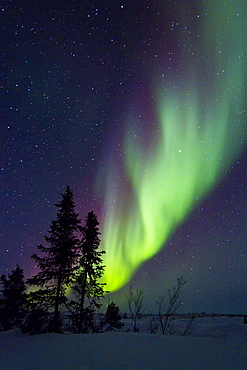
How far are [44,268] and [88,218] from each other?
543cm

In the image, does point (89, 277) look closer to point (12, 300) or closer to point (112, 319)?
point (112, 319)

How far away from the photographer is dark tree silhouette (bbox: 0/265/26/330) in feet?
85.9

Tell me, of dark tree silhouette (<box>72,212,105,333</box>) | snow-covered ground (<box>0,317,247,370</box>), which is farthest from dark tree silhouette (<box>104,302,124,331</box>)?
snow-covered ground (<box>0,317,247,370</box>)

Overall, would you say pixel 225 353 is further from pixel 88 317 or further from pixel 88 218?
pixel 88 218

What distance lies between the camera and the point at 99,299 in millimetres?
17891

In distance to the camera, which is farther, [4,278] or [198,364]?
[4,278]

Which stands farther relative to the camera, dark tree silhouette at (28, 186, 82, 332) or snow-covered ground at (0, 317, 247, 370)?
dark tree silhouette at (28, 186, 82, 332)

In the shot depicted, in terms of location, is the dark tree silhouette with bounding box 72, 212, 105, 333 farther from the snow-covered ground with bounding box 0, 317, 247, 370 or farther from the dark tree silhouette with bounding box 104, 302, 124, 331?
the snow-covered ground with bounding box 0, 317, 247, 370

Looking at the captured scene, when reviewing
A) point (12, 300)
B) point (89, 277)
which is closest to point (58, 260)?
point (89, 277)

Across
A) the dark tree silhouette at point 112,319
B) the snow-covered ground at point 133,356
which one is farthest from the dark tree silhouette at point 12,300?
the snow-covered ground at point 133,356

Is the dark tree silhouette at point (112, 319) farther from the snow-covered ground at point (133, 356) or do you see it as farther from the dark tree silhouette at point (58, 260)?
the snow-covered ground at point (133, 356)

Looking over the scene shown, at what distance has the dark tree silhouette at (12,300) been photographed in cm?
2619

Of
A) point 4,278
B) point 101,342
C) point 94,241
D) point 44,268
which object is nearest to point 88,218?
point 94,241

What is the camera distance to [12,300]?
2725 centimetres
